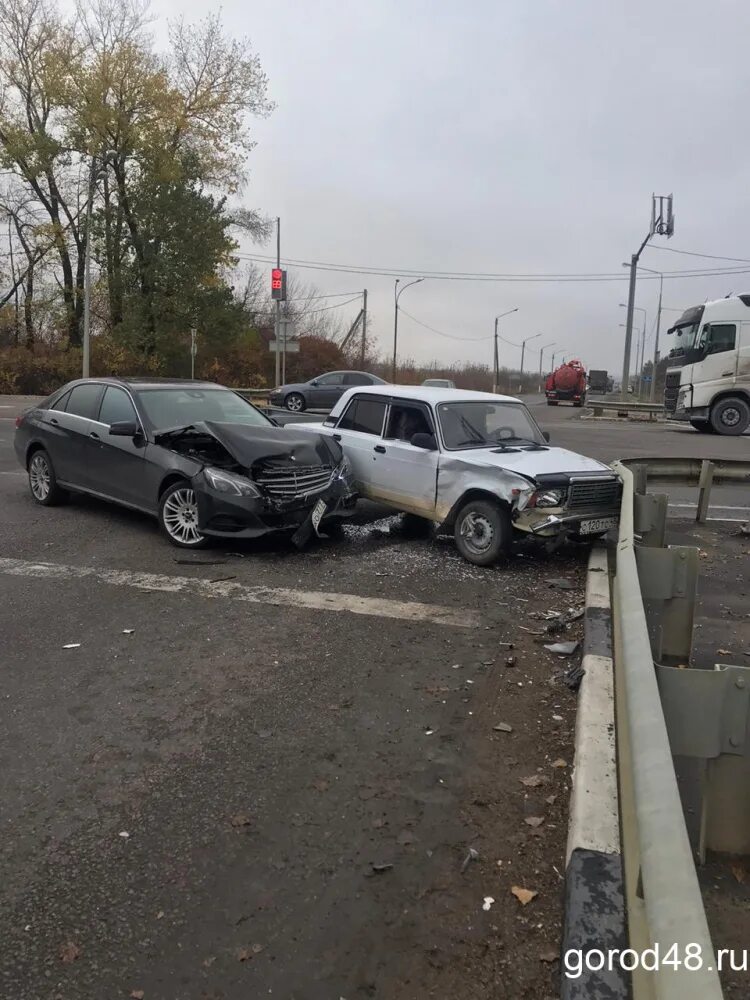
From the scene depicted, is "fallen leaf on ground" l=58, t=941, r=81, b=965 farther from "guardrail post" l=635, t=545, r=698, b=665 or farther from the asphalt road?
"guardrail post" l=635, t=545, r=698, b=665

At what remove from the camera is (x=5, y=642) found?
4.93 metres

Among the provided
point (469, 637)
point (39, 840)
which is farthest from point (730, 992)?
point (469, 637)

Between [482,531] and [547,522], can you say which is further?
[482,531]

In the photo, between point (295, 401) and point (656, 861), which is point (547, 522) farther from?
point (295, 401)

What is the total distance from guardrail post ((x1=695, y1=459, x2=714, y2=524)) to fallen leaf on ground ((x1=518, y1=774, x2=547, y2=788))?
6827 mm

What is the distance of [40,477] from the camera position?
30.9 feet

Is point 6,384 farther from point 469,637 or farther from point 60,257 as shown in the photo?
point 469,637

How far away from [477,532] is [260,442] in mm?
2227

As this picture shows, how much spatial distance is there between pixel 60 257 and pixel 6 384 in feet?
23.6

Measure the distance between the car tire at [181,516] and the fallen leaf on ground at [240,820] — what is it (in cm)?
441

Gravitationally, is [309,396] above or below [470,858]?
above

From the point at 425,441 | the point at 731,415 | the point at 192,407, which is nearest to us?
the point at 425,441

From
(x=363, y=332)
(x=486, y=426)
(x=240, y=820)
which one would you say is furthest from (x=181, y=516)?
(x=363, y=332)

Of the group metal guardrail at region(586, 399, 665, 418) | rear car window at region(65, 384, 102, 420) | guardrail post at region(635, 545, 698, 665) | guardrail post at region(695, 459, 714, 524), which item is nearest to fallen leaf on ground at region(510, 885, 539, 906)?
guardrail post at region(635, 545, 698, 665)
